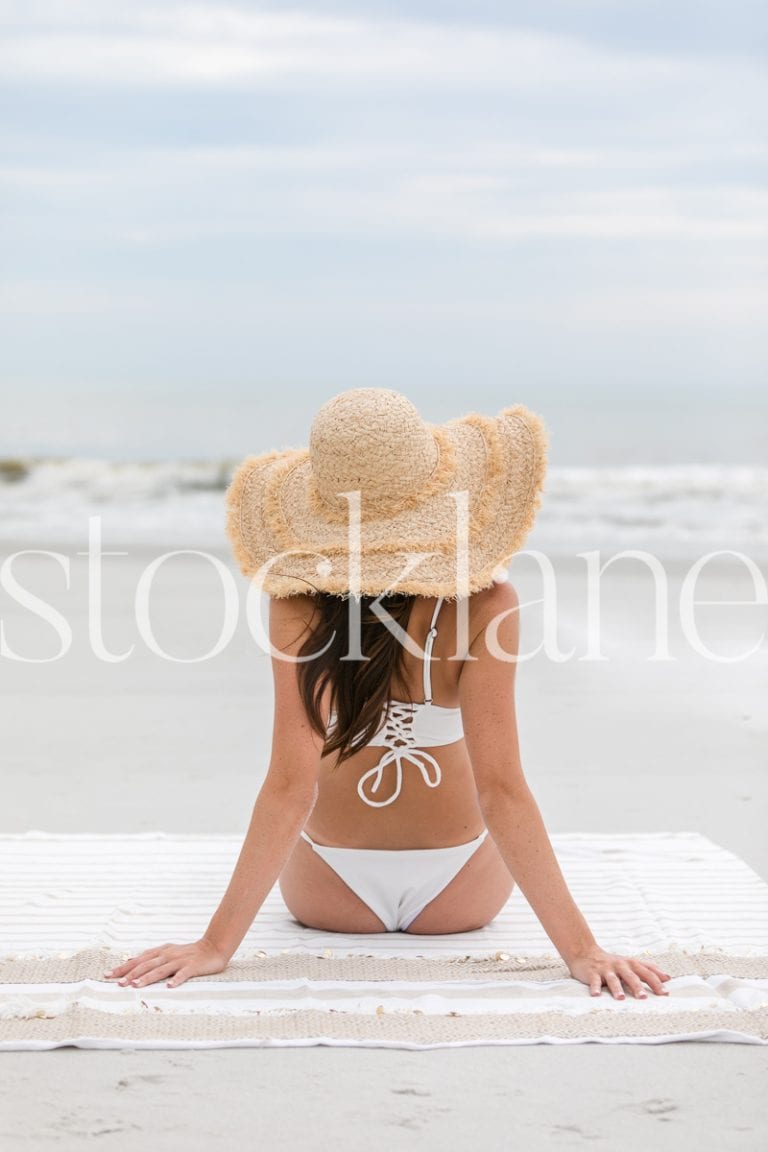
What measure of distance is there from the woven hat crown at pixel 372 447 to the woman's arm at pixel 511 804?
270 millimetres

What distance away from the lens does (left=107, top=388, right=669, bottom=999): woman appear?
88.2 inches

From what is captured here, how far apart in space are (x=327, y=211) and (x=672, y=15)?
10.5 metres

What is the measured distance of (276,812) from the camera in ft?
7.33

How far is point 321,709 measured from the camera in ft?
7.54

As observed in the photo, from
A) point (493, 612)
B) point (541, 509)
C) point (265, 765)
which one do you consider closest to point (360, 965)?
point (493, 612)

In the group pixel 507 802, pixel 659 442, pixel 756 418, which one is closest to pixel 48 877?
pixel 507 802

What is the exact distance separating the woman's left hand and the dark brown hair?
0.56 m

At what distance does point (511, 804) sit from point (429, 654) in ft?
1.03

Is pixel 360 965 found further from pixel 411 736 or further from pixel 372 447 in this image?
pixel 372 447

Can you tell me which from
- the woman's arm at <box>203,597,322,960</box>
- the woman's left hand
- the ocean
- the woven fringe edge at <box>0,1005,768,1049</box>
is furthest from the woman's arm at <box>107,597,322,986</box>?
the ocean

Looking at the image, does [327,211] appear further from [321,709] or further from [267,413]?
[321,709]

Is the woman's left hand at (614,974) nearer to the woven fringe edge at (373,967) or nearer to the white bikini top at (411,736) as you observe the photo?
the woven fringe edge at (373,967)

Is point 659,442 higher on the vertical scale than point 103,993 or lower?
lower

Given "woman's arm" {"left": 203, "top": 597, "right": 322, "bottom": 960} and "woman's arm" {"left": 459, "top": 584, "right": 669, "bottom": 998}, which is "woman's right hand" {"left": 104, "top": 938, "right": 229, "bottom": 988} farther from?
"woman's arm" {"left": 459, "top": 584, "right": 669, "bottom": 998}
